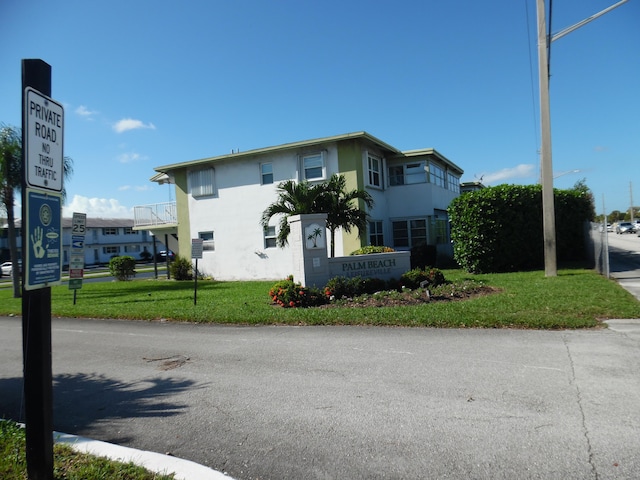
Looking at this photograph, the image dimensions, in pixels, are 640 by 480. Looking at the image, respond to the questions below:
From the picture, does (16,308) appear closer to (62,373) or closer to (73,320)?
(73,320)

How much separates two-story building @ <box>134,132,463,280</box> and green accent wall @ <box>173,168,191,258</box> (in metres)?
0.05

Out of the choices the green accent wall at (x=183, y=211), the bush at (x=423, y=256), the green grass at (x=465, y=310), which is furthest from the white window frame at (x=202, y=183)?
the bush at (x=423, y=256)

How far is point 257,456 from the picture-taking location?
3.76m

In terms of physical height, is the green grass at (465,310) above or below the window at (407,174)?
below

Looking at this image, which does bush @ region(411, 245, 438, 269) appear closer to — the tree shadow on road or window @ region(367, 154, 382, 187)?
window @ region(367, 154, 382, 187)

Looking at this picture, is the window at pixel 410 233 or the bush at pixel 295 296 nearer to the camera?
the bush at pixel 295 296

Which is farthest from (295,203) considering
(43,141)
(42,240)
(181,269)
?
(42,240)

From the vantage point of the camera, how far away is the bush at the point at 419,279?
13380 millimetres

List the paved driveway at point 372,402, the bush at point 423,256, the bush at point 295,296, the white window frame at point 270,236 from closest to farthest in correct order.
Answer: the paved driveway at point 372,402, the bush at point 295,296, the bush at point 423,256, the white window frame at point 270,236

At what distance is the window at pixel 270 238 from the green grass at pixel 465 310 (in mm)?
7169

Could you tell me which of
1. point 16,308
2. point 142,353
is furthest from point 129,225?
point 142,353

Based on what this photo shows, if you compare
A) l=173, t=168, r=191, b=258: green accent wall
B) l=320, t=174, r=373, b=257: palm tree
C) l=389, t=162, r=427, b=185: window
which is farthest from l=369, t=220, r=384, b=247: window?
l=173, t=168, r=191, b=258: green accent wall

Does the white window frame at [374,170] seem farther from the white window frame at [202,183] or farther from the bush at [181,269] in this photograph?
the bush at [181,269]

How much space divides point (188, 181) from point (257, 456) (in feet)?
72.0
